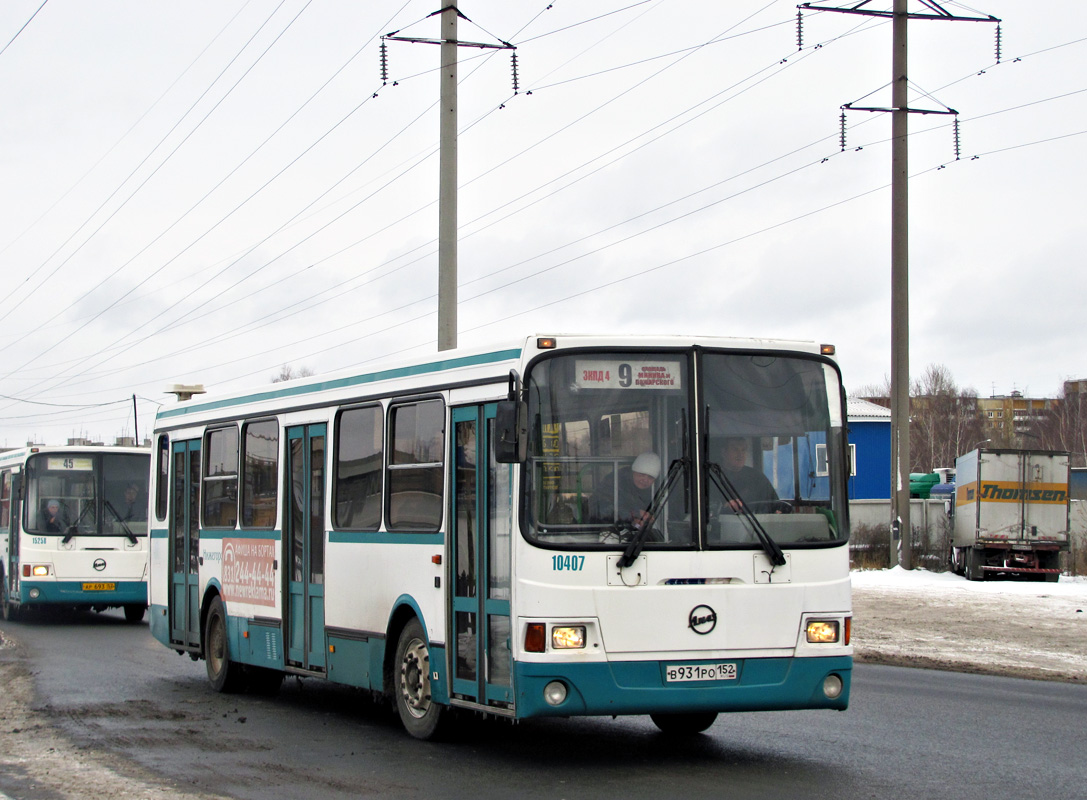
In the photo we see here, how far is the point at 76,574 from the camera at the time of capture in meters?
23.8

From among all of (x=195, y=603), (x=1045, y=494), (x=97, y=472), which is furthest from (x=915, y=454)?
(x=195, y=603)

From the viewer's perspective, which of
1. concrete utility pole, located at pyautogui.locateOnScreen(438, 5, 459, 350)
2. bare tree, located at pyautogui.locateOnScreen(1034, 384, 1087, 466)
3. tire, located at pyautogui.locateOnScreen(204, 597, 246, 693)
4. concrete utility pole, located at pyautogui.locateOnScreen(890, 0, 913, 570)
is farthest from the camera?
bare tree, located at pyautogui.locateOnScreen(1034, 384, 1087, 466)

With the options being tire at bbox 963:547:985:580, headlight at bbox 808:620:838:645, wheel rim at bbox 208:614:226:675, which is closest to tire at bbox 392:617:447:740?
headlight at bbox 808:620:838:645

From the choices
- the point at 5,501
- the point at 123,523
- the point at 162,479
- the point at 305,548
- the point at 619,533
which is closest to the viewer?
the point at 619,533

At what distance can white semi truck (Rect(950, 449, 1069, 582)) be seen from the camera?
31.6m

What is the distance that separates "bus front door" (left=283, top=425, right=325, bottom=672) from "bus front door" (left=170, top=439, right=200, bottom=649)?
2679 millimetres

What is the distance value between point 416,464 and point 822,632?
3250 mm

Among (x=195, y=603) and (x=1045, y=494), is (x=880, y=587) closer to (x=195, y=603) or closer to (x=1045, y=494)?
(x=1045, y=494)

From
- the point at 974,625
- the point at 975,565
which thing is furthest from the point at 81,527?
the point at 975,565

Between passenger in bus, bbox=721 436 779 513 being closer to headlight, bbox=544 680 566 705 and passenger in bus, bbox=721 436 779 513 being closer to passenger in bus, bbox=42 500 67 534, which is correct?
headlight, bbox=544 680 566 705

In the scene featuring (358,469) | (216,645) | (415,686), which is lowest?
(216,645)

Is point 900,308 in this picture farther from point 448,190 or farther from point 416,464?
point 416,464

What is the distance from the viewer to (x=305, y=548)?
12.1m

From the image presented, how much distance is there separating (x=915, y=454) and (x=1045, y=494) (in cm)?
8707
